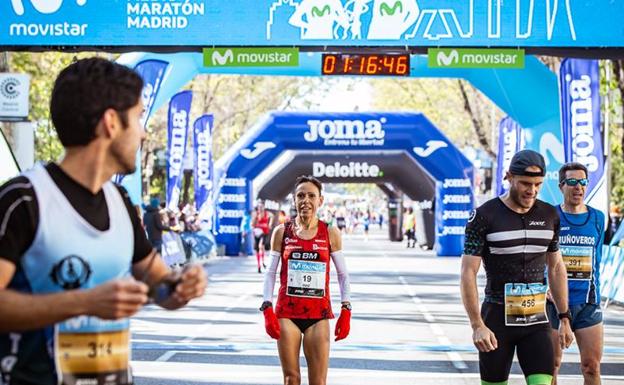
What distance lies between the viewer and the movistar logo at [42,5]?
1841 cm

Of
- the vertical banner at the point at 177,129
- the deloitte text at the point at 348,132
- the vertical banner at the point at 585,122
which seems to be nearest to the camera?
the vertical banner at the point at 585,122

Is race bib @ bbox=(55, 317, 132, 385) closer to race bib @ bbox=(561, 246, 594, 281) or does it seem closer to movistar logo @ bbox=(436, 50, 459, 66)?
race bib @ bbox=(561, 246, 594, 281)

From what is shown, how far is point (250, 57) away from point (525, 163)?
40.5ft

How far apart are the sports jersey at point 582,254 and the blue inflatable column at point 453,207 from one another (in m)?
30.9

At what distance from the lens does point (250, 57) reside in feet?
63.0

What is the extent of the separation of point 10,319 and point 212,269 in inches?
1121

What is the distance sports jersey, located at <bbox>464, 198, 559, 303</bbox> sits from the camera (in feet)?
23.7

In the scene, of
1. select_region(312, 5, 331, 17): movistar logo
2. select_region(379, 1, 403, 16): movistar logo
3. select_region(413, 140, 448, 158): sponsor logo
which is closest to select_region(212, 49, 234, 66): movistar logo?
select_region(312, 5, 331, 17): movistar logo

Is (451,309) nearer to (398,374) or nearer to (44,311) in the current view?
(398,374)

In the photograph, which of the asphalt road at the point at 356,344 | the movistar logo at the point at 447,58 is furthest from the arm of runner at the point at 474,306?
the movistar logo at the point at 447,58

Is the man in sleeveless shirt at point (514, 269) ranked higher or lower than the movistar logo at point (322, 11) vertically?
lower

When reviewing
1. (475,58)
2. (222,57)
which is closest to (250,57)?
(222,57)

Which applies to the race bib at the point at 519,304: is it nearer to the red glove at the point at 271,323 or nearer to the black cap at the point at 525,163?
the black cap at the point at 525,163

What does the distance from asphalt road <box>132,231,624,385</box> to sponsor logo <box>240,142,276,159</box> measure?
49.7 ft
